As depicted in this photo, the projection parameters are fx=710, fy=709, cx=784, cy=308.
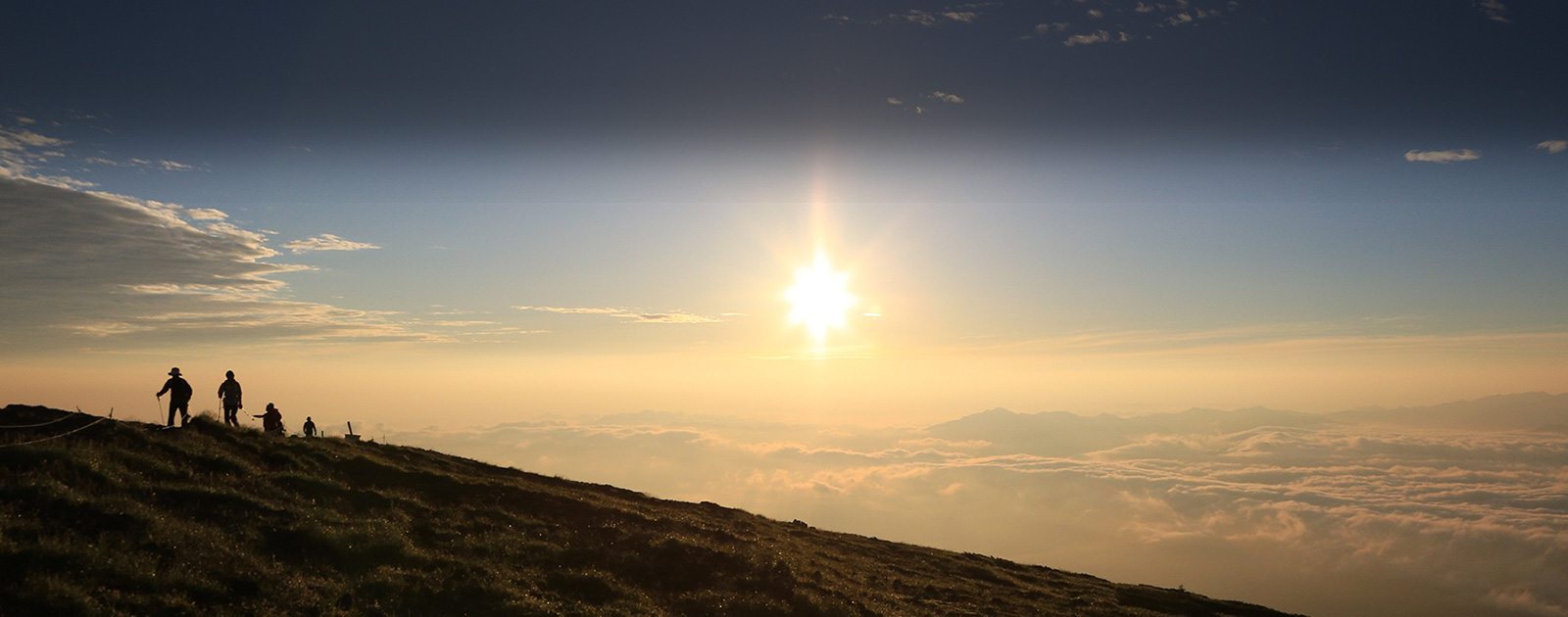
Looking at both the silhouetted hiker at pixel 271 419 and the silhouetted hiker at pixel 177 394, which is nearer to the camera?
the silhouetted hiker at pixel 177 394

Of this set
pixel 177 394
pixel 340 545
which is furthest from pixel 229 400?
pixel 340 545

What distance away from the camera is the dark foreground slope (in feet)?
50.0

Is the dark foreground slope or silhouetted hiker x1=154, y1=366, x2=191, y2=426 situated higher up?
silhouetted hiker x1=154, y1=366, x2=191, y2=426

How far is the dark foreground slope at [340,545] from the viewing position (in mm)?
15250

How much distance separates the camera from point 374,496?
2778 cm

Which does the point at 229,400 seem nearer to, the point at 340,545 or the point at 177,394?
the point at 177,394

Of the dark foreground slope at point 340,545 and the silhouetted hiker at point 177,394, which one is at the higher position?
the silhouetted hiker at point 177,394

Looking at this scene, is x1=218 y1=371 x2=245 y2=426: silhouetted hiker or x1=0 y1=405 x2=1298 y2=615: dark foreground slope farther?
x1=218 y1=371 x2=245 y2=426: silhouetted hiker

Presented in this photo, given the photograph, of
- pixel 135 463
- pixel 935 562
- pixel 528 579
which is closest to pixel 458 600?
pixel 528 579

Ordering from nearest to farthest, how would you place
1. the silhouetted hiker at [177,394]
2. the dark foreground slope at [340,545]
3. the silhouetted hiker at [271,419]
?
the dark foreground slope at [340,545]
the silhouetted hiker at [177,394]
the silhouetted hiker at [271,419]

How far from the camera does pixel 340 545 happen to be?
67.4 feet

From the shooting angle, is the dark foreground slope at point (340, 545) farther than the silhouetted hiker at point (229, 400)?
No

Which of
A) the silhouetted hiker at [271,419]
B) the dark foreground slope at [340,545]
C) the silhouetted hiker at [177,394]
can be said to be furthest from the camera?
the silhouetted hiker at [271,419]

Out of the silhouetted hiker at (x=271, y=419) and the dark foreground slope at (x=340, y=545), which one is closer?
the dark foreground slope at (x=340, y=545)
